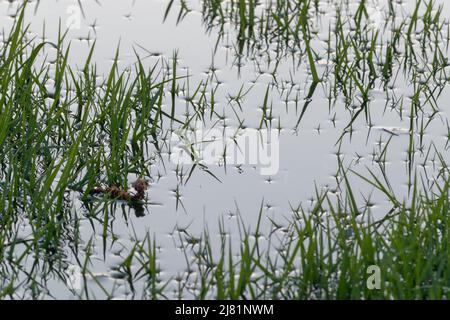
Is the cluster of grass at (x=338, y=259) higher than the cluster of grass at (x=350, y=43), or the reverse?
the cluster of grass at (x=350, y=43)

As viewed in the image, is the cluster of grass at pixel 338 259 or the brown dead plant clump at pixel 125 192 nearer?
the cluster of grass at pixel 338 259

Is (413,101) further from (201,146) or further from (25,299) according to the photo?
(25,299)

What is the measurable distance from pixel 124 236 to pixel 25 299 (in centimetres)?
45

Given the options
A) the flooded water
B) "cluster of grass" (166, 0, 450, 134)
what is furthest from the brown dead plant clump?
"cluster of grass" (166, 0, 450, 134)

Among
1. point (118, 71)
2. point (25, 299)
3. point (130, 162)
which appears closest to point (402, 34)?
point (118, 71)

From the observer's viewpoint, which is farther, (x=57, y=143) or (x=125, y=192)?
(x=57, y=143)

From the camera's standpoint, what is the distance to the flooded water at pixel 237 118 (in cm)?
356

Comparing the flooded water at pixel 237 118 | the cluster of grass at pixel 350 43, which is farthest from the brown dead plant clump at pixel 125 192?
the cluster of grass at pixel 350 43

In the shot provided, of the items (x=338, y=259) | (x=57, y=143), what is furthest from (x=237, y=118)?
(x=338, y=259)

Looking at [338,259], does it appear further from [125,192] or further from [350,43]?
[350,43]

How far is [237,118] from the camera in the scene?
427cm

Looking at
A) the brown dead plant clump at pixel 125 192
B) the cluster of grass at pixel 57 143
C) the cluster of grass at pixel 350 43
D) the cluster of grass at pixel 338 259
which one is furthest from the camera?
the cluster of grass at pixel 350 43

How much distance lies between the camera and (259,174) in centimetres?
392

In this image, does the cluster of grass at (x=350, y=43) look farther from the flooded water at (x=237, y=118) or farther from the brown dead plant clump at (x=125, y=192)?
the brown dead plant clump at (x=125, y=192)
